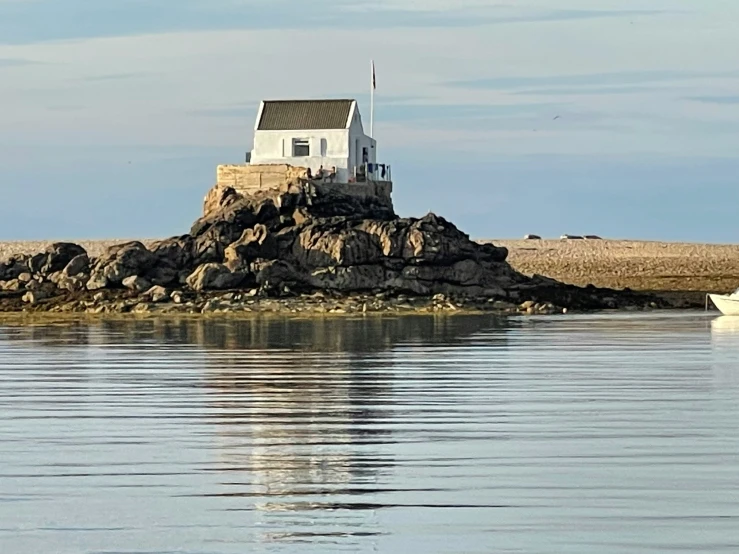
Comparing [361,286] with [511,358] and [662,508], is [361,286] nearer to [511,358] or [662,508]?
[511,358]

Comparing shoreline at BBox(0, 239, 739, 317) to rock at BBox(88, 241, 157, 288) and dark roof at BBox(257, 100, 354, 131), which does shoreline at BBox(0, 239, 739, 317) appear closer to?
rock at BBox(88, 241, 157, 288)

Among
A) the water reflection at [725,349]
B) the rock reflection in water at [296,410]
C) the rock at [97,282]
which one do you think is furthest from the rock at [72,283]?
the water reflection at [725,349]

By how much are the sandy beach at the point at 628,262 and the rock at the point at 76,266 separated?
2018 cm

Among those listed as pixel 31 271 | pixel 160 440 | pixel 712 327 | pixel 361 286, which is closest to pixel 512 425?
pixel 160 440

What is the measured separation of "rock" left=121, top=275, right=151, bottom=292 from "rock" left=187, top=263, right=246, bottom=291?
1.44 metres

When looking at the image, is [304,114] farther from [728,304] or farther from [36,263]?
[728,304]

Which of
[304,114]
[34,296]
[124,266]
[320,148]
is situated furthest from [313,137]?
[34,296]

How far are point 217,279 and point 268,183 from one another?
6.76 metres

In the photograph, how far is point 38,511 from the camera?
10.5 m

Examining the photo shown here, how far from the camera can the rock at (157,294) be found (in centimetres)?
4141

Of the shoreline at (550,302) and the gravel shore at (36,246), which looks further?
the gravel shore at (36,246)

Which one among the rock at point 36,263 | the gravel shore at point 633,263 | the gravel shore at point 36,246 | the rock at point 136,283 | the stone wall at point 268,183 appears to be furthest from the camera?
the gravel shore at point 36,246

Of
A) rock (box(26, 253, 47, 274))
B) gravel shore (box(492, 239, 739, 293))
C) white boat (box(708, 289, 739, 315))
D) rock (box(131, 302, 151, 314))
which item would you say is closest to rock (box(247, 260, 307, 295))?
rock (box(131, 302, 151, 314))

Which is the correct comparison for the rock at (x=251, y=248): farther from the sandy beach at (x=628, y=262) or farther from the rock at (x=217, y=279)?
the sandy beach at (x=628, y=262)
